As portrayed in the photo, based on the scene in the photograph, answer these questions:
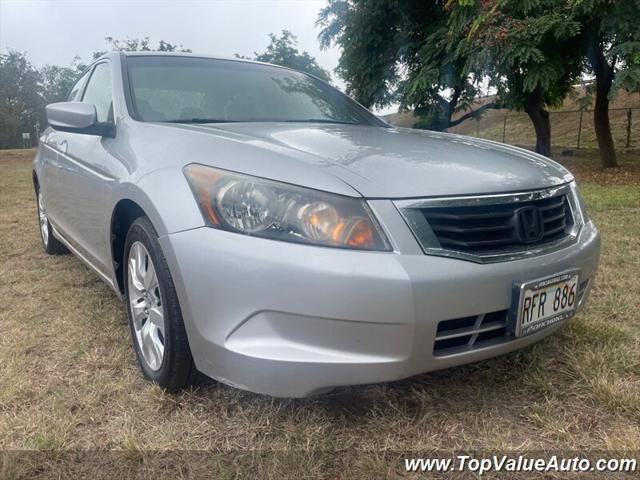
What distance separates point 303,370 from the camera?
1.51 meters

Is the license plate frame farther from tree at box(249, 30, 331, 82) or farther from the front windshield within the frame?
tree at box(249, 30, 331, 82)

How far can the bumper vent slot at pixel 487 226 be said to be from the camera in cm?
160

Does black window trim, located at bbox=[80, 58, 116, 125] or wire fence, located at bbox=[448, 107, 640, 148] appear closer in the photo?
black window trim, located at bbox=[80, 58, 116, 125]

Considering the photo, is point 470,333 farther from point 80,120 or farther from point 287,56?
point 287,56

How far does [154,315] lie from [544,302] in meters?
1.41

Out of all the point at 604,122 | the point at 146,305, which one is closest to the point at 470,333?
the point at 146,305

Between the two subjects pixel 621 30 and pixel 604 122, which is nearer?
pixel 621 30

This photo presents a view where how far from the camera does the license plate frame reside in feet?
5.32

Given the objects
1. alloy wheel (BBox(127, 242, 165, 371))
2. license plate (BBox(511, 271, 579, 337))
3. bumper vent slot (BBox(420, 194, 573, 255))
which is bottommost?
alloy wheel (BBox(127, 242, 165, 371))

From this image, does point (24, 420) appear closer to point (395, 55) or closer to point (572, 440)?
point (572, 440)

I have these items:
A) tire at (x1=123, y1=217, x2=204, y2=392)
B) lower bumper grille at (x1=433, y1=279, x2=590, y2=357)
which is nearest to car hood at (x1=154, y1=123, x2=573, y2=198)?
lower bumper grille at (x1=433, y1=279, x2=590, y2=357)

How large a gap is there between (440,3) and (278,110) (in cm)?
1128

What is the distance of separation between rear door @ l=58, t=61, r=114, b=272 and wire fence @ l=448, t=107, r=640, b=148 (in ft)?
46.3

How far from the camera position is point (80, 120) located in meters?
2.32
